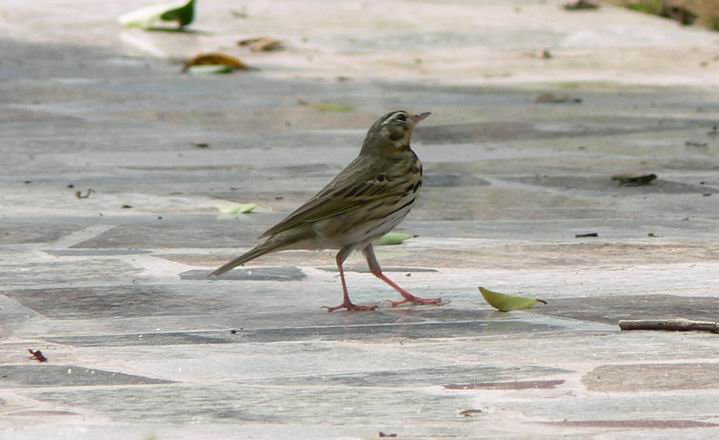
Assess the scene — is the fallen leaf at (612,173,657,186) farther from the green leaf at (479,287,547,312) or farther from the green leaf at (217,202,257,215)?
the green leaf at (479,287,547,312)

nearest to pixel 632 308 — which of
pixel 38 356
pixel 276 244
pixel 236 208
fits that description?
pixel 276 244

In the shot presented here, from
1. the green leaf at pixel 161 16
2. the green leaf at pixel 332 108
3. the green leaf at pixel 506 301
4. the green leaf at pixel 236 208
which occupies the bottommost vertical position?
the green leaf at pixel 161 16

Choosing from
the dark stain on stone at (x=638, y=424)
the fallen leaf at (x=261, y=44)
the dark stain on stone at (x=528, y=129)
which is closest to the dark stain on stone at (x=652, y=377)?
the dark stain on stone at (x=638, y=424)

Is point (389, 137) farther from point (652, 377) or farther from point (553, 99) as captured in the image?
point (553, 99)

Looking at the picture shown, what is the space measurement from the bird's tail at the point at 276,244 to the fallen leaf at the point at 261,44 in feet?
38.4

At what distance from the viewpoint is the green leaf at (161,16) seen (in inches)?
781

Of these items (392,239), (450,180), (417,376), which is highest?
(417,376)

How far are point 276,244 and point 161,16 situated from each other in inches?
533

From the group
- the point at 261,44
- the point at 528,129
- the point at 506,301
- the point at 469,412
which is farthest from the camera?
the point at 261,44

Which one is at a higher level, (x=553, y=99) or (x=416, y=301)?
→ (x=416, y=301)

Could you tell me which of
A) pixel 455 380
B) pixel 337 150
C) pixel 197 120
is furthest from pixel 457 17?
pixel 455 380

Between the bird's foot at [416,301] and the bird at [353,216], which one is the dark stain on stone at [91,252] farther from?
the bird's foot at [416,301]

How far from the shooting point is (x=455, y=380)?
5668mm

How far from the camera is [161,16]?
20.3 meters
